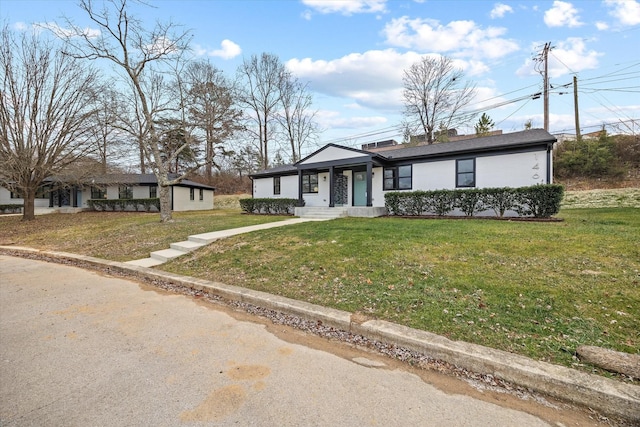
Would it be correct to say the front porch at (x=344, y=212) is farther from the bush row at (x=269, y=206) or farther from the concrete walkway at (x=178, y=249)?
the concrete walkway at (x=178, y=249)

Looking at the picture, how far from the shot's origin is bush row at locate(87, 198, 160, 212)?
21.8 meters

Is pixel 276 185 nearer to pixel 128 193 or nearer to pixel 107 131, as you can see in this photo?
pixel 107 131

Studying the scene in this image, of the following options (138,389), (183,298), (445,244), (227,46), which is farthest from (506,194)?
(227,46)

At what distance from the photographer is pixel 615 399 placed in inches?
77.7

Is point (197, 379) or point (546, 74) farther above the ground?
point (546, 74)

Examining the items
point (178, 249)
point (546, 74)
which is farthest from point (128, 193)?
point (546, 74)

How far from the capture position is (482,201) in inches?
414

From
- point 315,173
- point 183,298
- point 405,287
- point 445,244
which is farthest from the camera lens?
point 315,173

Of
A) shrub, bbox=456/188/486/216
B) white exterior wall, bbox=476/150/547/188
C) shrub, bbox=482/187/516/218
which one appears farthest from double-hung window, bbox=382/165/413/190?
shrub, bbox=482/187/516/218

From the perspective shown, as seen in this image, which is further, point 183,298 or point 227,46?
point 227,46

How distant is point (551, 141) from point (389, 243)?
8.53 meters

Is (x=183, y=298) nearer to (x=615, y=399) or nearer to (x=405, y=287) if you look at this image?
(x=405, y=287)

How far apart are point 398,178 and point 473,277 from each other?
33.5 feet

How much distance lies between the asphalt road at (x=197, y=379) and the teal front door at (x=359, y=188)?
12335mm
